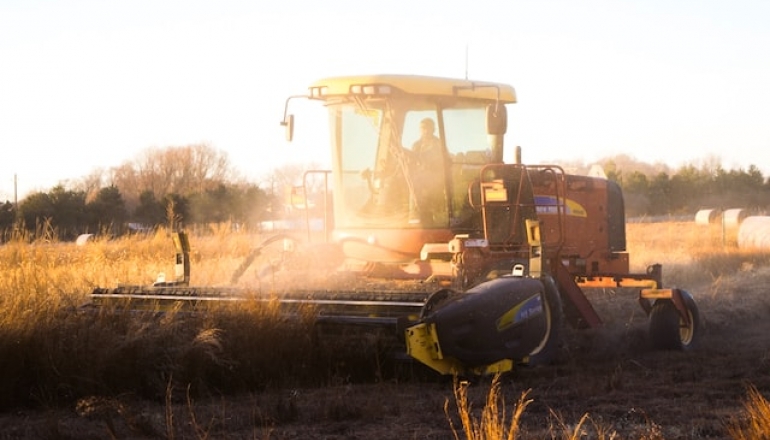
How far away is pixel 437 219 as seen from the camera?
425 inches

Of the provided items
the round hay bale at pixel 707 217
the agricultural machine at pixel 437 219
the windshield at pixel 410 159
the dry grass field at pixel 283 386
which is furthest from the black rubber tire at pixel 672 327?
the round hay bale at pixel 707 217

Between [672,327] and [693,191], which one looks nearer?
[672,327]

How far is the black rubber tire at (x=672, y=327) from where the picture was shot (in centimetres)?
1127

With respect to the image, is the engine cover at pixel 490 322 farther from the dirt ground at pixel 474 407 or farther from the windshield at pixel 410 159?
the windshield at pixel 410 159

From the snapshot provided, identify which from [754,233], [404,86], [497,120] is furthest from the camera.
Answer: [754,233]

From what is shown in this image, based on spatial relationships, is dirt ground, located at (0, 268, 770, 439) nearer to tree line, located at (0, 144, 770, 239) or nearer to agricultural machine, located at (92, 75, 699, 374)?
agricultural machine, located at (92, 75, 699, 374)

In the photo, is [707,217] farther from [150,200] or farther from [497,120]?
[497,120]

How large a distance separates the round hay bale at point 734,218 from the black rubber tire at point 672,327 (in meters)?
20.8

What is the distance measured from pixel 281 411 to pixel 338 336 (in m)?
1.81

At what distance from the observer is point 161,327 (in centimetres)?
838

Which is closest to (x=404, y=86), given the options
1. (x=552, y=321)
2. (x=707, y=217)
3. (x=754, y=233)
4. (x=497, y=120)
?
(x=497, y=120)

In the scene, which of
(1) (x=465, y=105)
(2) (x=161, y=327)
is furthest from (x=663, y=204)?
(2) (x=161, y=327)

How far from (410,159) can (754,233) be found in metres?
20.3

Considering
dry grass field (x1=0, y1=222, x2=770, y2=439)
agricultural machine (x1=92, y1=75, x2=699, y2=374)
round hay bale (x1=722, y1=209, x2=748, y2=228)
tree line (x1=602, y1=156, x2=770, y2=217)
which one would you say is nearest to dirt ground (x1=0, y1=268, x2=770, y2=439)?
dry grass field (x1=0, y1=222, x2=770, y2=439)
